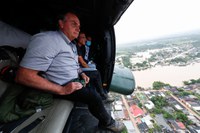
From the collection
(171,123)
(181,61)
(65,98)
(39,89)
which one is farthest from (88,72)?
(181,61)

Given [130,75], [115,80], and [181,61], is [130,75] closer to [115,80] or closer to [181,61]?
[115,80]

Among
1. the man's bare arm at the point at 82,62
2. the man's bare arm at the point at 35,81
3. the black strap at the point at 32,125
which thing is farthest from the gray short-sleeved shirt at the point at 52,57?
the man's bare arm at the point at 82,62

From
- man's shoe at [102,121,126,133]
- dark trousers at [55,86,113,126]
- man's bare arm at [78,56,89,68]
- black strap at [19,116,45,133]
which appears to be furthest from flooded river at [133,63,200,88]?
black strap at [19,116,45,133]

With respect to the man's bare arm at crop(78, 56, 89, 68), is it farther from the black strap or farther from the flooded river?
the flooded river

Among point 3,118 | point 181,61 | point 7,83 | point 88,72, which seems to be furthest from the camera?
point 181,61

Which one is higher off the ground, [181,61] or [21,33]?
[21,33]

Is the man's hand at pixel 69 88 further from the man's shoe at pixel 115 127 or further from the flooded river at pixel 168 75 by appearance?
the flooded river at pixel 168 75

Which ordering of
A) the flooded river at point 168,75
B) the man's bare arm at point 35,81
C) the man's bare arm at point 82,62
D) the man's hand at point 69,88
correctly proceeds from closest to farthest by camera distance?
the man's bare arm at point 35,81 < the man's hand at point 69,88 < the man's bare arm at point 82,62 < the flooded river at point 168,75

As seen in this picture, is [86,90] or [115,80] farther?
[115,80]
